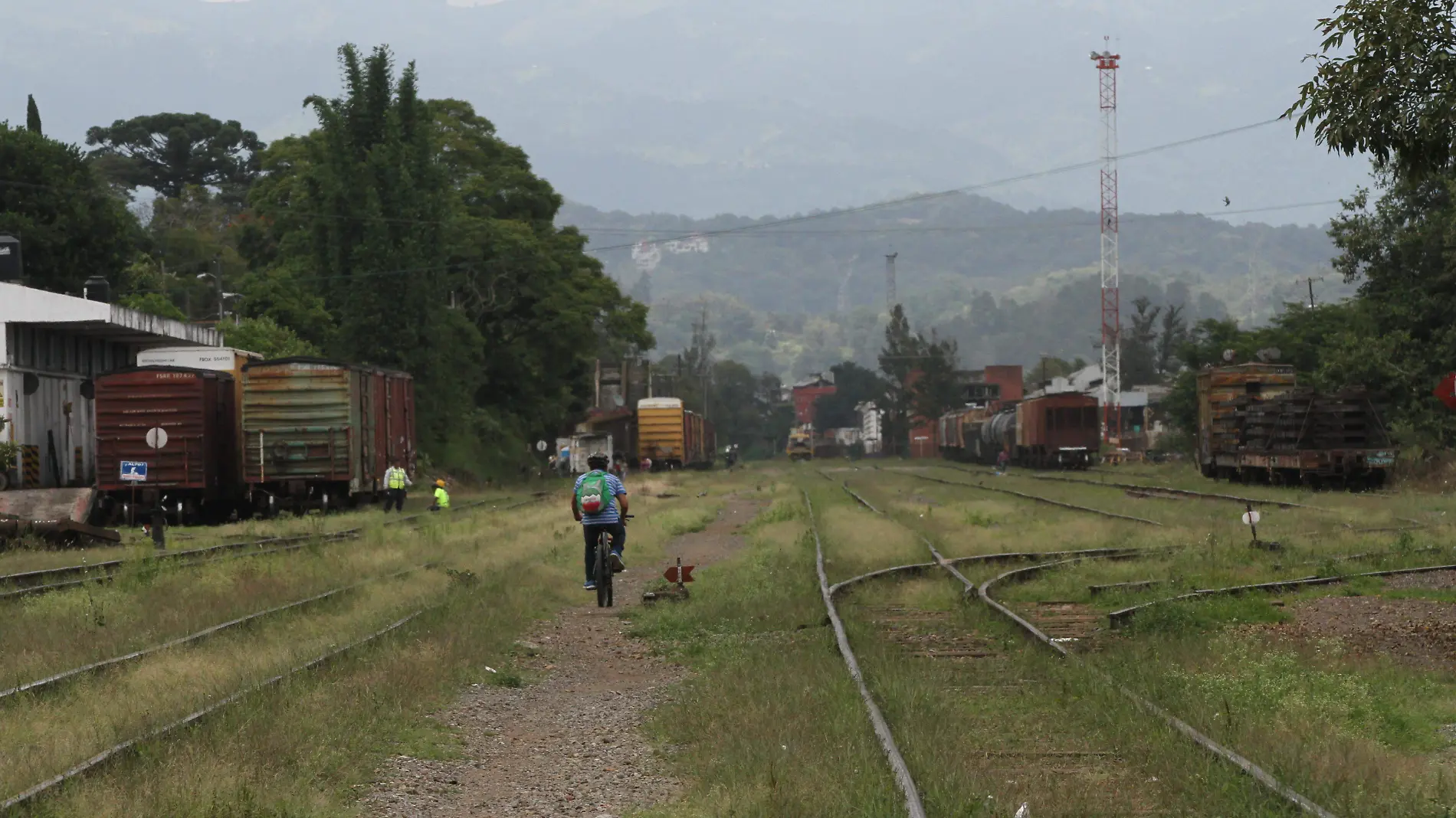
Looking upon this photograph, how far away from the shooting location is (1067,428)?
217 feet

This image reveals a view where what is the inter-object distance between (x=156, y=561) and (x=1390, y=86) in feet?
51.4

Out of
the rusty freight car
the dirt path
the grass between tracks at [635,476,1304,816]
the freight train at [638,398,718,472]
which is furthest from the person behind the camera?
the freight train at [638,398,718,472]

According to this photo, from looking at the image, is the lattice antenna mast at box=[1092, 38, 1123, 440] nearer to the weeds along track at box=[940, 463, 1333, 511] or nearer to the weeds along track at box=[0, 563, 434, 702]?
the weeds along track at box=[940, 463, 1333, 511]

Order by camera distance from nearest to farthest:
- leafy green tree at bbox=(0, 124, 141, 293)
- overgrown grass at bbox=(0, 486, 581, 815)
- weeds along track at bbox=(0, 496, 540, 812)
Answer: overgrown grass at bbox=(0, 486, 581, 815)
weeds along track at bbox=(0, 496, 540, 812)
leafy green tree at bbox=(0, 124, 141, 293)

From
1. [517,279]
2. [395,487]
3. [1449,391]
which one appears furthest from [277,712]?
[517,279]

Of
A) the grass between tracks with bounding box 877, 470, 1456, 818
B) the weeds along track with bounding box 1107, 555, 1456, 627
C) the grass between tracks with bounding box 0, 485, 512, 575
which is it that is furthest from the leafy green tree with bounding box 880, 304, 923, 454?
the weeds along track with bounding box 1107, 555, 1456, 627

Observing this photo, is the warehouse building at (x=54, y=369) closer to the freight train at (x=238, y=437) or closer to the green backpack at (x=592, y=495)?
the freight train at (x=238, y=437)

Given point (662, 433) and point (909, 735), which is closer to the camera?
point (909, 735)

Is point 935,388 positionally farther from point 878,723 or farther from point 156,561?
point 878,723

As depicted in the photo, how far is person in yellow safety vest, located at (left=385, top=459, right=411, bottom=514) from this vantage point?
37.5m

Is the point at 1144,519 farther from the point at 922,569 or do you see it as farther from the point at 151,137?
the point at 151,137

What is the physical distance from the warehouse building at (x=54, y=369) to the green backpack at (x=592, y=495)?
22623 mm

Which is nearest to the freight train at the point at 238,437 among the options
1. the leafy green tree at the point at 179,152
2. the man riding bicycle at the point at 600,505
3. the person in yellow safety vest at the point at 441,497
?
the person in yellow safety vest at the point at 441,497

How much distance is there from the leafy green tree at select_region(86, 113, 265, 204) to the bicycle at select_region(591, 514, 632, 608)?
10058 centimetres
